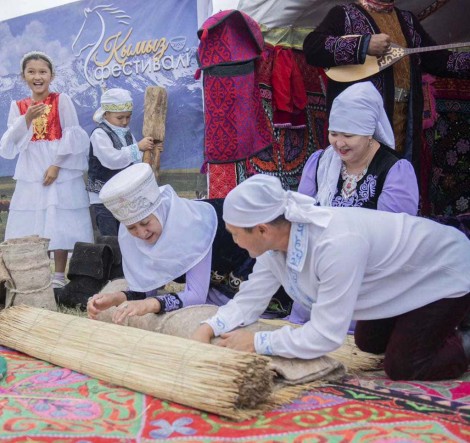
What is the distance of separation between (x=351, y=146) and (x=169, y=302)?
3.82 ft

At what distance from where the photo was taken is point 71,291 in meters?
4.49

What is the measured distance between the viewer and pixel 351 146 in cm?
347

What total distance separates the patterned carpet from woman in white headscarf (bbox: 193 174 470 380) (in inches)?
6.8

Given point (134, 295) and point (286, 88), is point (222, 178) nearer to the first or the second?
point (286, 88)

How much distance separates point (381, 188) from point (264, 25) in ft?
6.22

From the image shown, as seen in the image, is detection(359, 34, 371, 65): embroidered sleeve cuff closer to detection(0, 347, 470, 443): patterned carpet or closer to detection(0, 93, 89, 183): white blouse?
detection(0, 347, 470, 443): patterned carpet

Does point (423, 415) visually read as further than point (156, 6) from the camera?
No

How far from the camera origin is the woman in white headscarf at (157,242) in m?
3.23

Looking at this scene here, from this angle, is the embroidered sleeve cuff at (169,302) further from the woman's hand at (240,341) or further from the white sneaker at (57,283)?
the white sneaker at (57,283)

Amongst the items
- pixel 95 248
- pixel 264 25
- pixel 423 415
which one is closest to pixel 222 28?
pixel 264 25

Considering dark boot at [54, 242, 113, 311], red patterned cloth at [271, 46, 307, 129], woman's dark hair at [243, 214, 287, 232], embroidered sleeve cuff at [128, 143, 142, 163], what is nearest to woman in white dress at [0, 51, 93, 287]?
embroidered sleeve cuff at [128, 143, 142, 163]

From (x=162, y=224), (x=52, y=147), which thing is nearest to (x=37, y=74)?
(x=52, y=147)

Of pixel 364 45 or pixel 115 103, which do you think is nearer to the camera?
pixel 364 45

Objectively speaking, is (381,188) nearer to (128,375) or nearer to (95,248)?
(128,375)
